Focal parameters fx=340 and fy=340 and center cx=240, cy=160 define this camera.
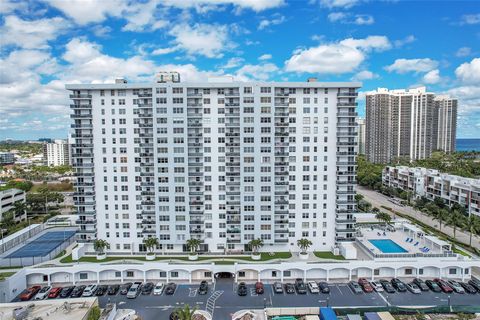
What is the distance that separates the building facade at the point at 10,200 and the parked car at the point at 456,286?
104m

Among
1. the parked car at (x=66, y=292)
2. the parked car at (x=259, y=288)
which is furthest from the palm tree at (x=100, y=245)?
the parked car at (x=259, y=288)

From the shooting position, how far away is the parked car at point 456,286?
175ft

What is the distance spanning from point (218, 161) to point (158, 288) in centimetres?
2406

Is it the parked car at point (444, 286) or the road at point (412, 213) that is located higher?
the road at point (412, 213)

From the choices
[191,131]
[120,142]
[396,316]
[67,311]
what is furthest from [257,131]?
[67,311]

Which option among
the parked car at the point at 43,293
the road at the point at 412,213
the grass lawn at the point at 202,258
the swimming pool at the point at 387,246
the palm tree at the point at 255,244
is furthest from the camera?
the road at the point at 412,213

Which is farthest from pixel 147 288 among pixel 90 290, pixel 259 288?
pixel 259 288

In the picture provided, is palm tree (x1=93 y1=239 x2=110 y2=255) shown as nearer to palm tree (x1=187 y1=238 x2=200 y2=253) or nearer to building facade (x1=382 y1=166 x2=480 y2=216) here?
palm tree (x1=187 y1=238 x2=200 y2=253)

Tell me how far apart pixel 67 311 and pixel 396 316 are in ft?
138

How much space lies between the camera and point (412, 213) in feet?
348

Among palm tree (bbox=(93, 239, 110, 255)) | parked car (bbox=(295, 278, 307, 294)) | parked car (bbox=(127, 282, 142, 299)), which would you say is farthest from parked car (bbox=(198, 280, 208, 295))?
palm tree (bbox=(93, 239, 110, 255))

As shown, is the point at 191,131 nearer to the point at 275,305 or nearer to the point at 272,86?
the point at 272,86

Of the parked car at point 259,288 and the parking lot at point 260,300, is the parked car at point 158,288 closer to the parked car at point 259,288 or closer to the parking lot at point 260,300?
the parking lot at point 260,300

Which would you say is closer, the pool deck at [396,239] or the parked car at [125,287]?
the parked car at [125,287]
